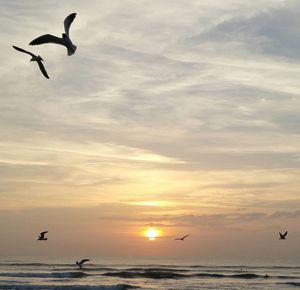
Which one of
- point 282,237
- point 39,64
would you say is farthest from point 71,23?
point 282,237

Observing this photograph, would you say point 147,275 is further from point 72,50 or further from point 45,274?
point 72,50

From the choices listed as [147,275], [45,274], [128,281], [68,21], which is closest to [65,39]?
[68,21]

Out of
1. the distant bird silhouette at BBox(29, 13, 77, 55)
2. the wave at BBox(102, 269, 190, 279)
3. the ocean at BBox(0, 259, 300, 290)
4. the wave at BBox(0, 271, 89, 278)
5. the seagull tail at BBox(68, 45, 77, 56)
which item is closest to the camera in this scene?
the seagull tail at BBox(68, 45, 77, 56)

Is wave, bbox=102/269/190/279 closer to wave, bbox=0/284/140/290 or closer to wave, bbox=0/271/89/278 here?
wave, bbox=0/271/89/278

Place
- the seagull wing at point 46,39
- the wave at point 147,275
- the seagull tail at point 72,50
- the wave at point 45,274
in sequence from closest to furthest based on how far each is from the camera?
1. the seagull tail at point 72,50
2. the seagull wing at point 46,39
3. the wave at point 45,274
4. the wave at point 147,275

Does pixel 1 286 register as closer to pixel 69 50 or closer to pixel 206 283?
pixel 206 283

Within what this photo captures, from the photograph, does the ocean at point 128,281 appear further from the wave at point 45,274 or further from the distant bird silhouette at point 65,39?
the distant bird silhouette at point 65,39

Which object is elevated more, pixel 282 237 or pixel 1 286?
pixel 282 237

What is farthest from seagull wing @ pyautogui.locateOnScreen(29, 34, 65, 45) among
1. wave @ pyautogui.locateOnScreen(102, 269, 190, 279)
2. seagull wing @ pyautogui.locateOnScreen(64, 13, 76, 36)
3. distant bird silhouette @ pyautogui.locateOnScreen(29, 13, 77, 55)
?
wave @ pyautogui.locateOnScreen(102, 269, 190, 279)

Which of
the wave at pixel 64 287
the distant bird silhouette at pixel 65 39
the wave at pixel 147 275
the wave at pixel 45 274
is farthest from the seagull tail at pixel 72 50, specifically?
the wave at pixel 147 275

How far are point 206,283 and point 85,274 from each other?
1606 centimetres

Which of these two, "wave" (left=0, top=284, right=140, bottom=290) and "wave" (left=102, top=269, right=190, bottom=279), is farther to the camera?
"wave" (left=102, top=269, right=190, bottom=279)

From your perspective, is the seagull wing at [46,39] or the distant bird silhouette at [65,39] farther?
the seagull wing at [46,39]

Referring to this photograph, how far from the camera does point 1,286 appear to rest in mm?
50969
